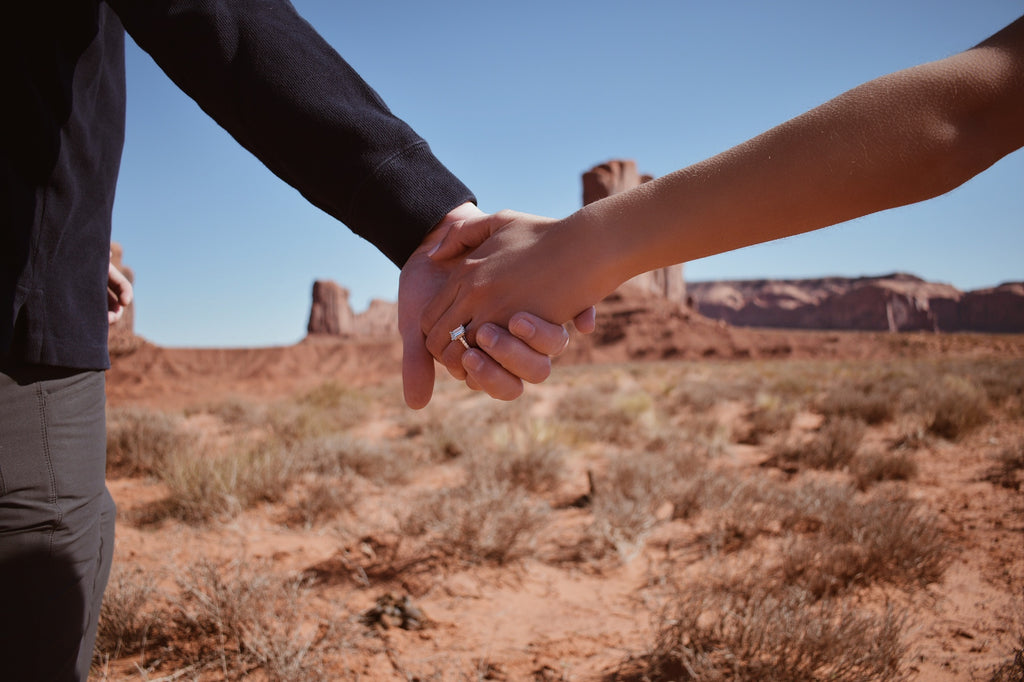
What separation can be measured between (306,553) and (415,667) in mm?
1336

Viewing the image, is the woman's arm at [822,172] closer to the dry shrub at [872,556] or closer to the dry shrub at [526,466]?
the dry shrub at [872,556]

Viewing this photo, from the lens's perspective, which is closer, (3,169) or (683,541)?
(3,169)

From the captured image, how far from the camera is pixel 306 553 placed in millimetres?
3016

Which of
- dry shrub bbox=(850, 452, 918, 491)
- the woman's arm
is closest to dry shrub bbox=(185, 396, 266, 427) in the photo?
dry shrub bbox=(850, 452, 918, 491)

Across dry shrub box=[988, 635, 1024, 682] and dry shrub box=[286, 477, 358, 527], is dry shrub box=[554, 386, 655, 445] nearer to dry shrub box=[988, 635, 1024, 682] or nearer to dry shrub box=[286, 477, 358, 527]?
dry shrub box=[286, 477, 358, 527]

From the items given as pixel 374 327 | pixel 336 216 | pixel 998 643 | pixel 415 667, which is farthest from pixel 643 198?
pixel 374 327

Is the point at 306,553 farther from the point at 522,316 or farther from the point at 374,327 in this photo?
the point at 374,327

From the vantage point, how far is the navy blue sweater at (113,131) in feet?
3.38

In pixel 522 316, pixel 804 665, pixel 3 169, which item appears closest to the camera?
pixel 3 169

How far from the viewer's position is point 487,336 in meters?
1.39

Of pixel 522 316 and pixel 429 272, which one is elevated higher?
pixel 429 272

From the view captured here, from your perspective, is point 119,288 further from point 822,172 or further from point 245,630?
point 822,172

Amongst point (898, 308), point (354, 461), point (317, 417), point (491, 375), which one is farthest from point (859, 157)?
point (898, 308)

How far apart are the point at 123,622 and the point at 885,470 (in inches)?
212
